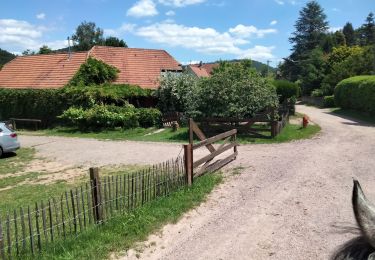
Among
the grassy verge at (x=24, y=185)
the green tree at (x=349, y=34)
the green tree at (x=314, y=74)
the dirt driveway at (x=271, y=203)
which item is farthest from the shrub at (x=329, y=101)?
the green tree at (x=349, y=34)

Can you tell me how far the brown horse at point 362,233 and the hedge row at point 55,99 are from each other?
24818 millimetres

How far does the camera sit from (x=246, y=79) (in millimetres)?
19875

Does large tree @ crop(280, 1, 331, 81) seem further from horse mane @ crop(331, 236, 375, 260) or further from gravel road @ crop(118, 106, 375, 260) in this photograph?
horse mane @ crop(331, 236, 375, 260)

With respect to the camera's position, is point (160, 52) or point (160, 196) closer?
point (160, 196)

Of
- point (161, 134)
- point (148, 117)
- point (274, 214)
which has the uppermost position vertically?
point (148, 117)

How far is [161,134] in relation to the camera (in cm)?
2142

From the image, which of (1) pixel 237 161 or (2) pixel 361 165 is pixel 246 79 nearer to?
(1) pixel 237 161

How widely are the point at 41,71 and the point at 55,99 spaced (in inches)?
213

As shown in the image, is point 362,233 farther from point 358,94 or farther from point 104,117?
point 358,94

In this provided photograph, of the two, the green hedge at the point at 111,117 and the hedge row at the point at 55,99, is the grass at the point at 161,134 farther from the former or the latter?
the hedge row at the point at 55,99

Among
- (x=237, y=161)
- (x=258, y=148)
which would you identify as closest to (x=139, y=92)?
(x=258, y=148)

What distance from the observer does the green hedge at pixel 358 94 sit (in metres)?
26.8

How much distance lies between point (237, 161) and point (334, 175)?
329 centimetres

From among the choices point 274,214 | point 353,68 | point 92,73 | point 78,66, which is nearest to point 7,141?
point 274,214
